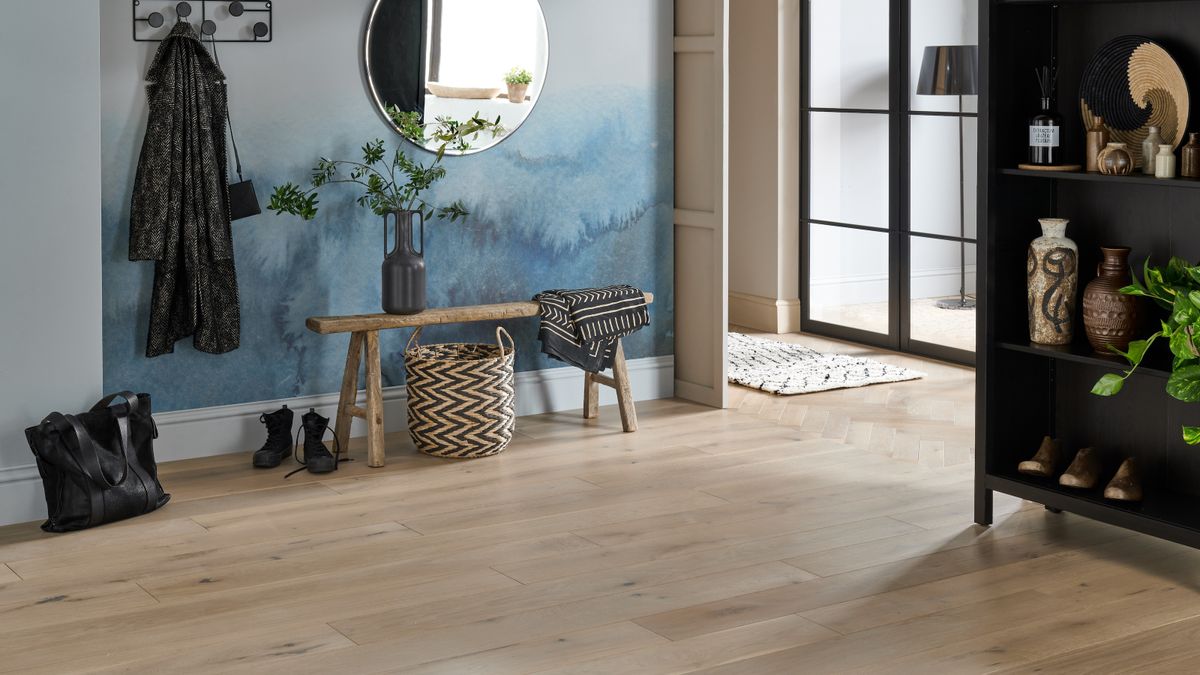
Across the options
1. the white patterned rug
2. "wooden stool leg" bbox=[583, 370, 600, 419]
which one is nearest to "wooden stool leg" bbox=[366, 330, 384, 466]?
"wooden stool leg" bbox=[583, 370, 600, 419]

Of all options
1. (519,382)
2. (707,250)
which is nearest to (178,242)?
(519,382)

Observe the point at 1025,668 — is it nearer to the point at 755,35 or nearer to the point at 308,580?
the point at 308,580

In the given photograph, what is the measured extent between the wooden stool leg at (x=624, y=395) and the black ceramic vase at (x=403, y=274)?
82cm

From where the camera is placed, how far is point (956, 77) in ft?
20.6

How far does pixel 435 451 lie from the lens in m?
4.77

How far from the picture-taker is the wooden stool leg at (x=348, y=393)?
15.6 feet

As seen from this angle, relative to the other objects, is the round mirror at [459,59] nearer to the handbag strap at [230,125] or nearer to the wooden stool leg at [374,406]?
the handbag strap at [230,125]

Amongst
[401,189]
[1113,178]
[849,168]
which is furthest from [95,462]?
[849,168]

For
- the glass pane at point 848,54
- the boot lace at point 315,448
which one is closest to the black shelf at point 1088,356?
the boot lace at point 315,448

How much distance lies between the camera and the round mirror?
16.3ft

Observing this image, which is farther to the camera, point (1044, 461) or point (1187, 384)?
point (1044, 461)

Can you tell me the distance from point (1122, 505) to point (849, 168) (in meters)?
3.60

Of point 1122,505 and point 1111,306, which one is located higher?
point 1111,306

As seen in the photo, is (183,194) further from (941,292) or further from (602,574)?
(941,292)
